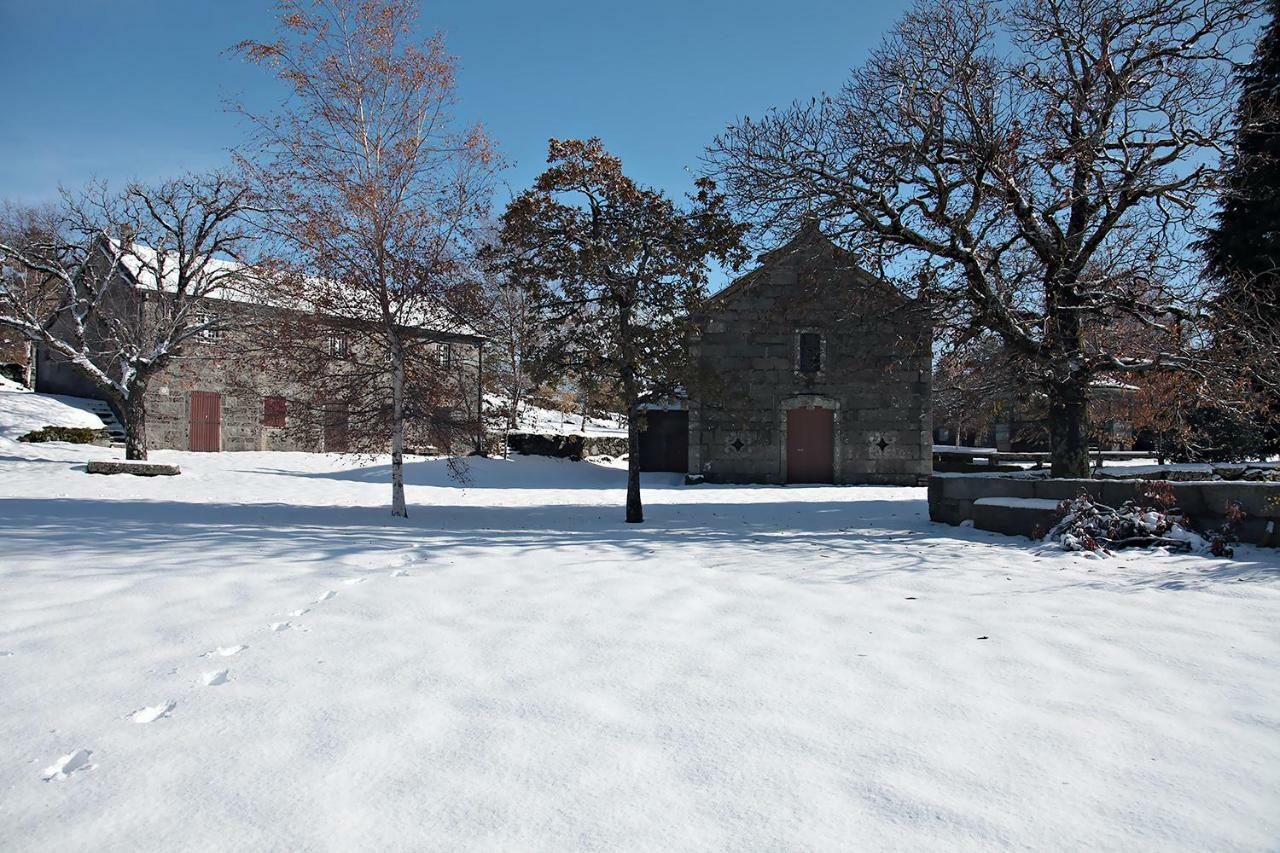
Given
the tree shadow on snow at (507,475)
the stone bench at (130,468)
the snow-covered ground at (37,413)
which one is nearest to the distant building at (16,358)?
the snow-covered ground at (37,413)

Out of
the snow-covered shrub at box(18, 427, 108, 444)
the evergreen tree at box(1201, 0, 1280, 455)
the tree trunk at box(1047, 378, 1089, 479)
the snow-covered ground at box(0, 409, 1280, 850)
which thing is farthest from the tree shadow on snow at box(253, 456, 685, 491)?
the evergreen tree at box(1201, 0, 1280, 455)

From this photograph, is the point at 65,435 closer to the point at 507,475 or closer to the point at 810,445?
the point at 507,475

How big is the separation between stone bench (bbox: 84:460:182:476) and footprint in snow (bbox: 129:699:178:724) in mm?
15902

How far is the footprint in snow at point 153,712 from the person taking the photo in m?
3.08

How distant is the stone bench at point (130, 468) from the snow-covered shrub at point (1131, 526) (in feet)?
58.6

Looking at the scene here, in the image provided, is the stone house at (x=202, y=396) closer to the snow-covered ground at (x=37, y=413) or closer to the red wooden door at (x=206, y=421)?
the red wooden door at (x=206, y=421)

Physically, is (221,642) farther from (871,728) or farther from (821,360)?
(821,360)

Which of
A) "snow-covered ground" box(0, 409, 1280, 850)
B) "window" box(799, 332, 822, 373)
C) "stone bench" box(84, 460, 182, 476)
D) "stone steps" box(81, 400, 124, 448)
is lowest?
"snow-covered ground" box(0, 409, 1280, 850)

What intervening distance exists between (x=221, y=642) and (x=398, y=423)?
7.71 metres

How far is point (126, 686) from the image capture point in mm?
3412

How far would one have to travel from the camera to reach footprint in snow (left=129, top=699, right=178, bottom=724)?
10.1ft

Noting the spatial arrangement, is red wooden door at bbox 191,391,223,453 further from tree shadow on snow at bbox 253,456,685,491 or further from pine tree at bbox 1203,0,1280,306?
pine tree at bbox 1203,0,1280,306

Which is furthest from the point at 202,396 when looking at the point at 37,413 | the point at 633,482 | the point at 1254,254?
the point at 1254,254

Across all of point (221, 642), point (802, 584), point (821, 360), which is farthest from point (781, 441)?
point (221, 642)
